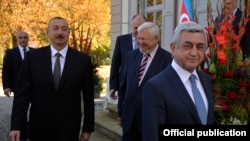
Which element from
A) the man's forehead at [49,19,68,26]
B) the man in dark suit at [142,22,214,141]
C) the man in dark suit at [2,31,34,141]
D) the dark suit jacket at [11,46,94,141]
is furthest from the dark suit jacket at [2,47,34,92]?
the man in dark suit at [142,22,214,141]

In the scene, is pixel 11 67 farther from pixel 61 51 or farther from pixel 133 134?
pixel 133 134

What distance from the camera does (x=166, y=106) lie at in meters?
2.49

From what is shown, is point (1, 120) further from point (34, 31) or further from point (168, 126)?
point (34, 31)

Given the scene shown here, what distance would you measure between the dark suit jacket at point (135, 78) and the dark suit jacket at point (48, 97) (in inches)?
18.6

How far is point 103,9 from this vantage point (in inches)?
1039

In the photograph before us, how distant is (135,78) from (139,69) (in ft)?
0.31

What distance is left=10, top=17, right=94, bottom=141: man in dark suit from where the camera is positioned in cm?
416

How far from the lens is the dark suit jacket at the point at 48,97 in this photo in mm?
4164

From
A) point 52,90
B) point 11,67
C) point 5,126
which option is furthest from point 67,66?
point 5,126

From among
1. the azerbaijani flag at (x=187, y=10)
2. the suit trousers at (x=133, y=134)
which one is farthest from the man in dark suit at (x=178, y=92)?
the azerbaijani flag at (x=187, y=10)

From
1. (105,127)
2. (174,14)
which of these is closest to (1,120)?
(105,127)

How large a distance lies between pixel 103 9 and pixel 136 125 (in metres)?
22.4

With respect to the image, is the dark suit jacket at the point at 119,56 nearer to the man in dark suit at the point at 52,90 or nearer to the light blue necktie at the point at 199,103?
the man in dark suit at the point at 52,90

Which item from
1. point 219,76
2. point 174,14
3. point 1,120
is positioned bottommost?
point 1,120
